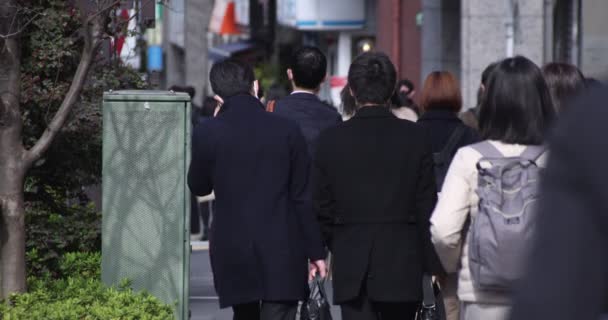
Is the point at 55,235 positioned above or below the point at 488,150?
below

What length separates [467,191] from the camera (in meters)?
4.57

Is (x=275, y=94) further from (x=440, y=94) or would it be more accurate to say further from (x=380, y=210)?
(x=380, y=210)

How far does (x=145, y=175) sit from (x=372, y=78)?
1.84 metres

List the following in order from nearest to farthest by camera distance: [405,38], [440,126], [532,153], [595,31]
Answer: [532,153] < [440,126] < [595,31] < [405,38]

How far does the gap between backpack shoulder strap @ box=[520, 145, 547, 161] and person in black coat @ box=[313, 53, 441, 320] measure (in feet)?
3.31

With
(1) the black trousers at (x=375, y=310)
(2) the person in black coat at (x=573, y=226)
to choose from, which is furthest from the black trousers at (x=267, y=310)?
(2) the person in black coat at (x=573, y=226)

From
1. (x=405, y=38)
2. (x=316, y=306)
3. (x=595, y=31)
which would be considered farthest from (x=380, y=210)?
(x=405, y=38)

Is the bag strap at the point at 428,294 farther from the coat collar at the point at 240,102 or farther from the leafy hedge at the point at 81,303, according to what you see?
the leafy hedge at the point at 81,303

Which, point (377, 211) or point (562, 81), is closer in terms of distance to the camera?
point (377, 211)

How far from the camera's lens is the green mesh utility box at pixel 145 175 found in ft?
23.4

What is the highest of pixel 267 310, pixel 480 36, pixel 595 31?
pixel 480 36

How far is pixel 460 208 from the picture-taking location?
4.58 metres

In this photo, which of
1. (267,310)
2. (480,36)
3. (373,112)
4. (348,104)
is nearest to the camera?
(373,112)

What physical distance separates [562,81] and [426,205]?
1.21 m
